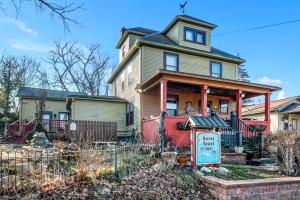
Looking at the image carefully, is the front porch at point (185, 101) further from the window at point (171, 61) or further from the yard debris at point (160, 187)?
the yard debris at point (160, 187)

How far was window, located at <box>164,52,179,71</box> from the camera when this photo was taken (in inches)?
635

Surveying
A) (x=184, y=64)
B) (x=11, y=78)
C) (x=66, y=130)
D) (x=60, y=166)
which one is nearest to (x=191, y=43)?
(x=184, y=64)

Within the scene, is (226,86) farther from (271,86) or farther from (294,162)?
(294,162)

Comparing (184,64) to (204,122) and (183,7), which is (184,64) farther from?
(204,122)

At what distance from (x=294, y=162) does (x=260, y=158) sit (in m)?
2.59

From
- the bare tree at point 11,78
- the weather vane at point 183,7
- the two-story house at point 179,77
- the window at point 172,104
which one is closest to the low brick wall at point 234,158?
the two-story house at point 179,77

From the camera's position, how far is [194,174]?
718 centimetres

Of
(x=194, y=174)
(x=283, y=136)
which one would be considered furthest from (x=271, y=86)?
(x=194, y=174)

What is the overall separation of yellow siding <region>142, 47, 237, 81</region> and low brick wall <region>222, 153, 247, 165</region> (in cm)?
749

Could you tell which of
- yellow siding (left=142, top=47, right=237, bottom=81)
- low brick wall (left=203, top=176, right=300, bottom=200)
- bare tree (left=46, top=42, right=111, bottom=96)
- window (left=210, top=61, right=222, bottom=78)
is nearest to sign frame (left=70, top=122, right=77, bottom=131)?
yellow siding (left=142, top=47, right=237, bottom=81)

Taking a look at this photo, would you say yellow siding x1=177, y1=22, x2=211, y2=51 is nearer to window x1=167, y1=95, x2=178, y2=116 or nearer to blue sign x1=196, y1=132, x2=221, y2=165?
window x1=167, y1=95, x2=178, y2=116

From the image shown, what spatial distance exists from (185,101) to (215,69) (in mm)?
3413

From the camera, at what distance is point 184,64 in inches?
653

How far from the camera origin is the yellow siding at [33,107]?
2166 centimetres
